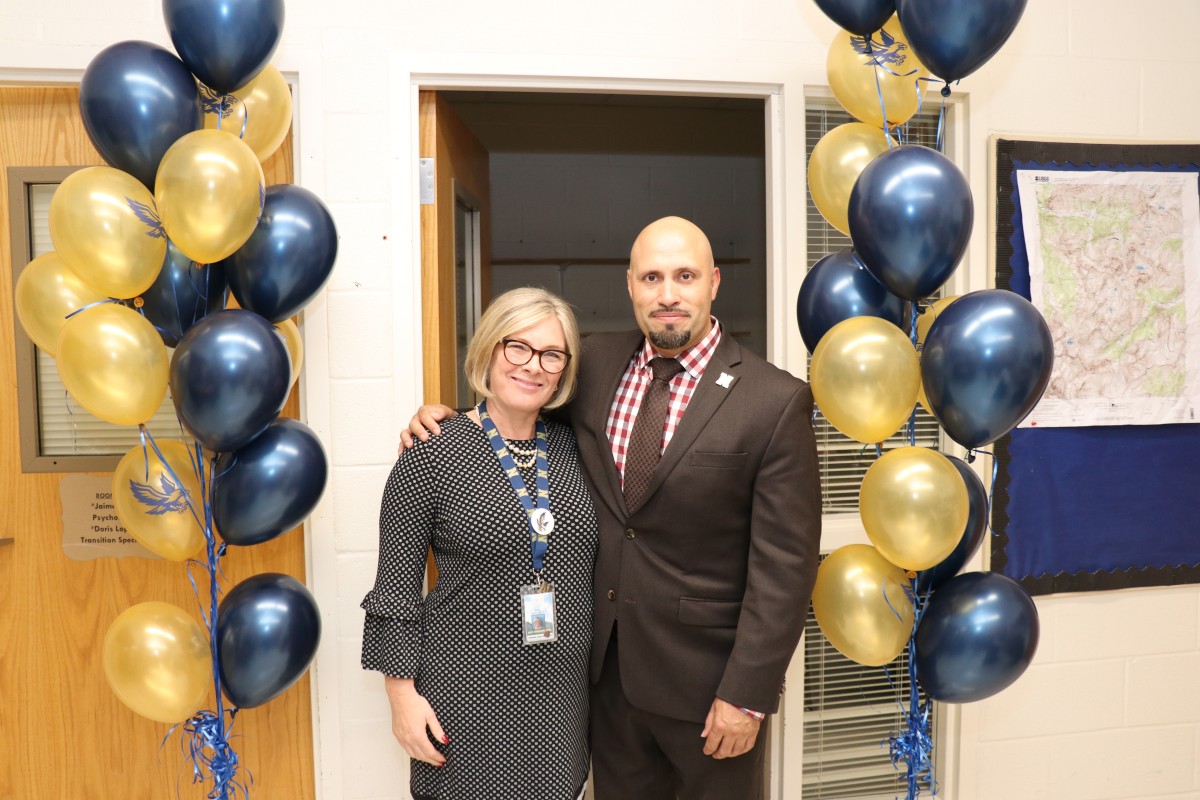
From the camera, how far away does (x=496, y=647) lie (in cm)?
152

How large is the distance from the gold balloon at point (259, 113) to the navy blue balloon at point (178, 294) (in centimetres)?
26

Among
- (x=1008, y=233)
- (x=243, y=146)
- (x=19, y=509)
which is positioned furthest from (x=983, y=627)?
(x=19, y=509)

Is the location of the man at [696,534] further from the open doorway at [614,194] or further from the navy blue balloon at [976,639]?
the open doorway at [614,194]

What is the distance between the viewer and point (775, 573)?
1540mm

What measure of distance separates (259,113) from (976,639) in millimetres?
1712

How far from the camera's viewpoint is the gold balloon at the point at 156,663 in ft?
4.91

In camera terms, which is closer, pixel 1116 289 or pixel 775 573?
pixel 775 573

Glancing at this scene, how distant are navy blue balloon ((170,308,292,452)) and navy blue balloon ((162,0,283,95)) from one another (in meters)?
0.44

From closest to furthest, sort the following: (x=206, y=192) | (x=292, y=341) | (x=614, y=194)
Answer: (x=206, y=192)
(x=292, y=341)
(x=614, y=194)

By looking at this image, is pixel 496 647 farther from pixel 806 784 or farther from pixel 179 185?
pixel 806 784

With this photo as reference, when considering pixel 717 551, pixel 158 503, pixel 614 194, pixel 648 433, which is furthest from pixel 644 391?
pixel 614 194

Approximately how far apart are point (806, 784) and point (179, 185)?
81.0 inches

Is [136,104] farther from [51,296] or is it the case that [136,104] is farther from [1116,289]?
[1116,289]

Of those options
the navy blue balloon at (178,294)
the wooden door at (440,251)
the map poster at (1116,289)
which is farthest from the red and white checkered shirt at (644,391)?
the map poster at (1116,289)
